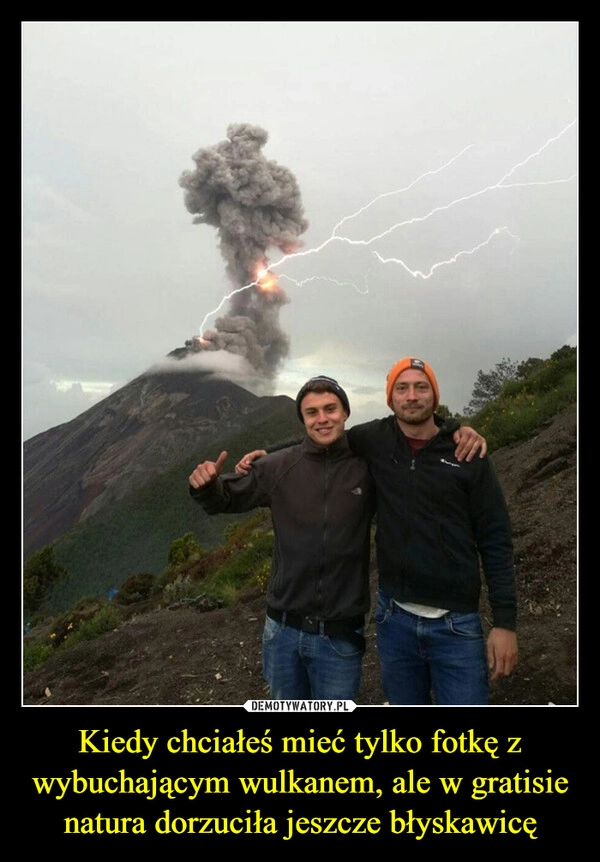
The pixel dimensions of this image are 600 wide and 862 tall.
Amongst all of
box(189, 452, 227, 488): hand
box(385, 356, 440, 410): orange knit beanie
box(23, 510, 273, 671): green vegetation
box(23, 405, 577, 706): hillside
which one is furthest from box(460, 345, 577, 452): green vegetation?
box(189, 452, 227, 488): hand

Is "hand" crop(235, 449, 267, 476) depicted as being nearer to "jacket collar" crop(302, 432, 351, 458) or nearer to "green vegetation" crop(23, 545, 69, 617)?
"jacket collar" crop(302, 432, 351, 458)

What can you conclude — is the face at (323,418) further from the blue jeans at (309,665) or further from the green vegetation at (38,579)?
the green vegetation at (38,579)

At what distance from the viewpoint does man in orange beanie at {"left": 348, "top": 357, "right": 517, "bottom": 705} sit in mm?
2895

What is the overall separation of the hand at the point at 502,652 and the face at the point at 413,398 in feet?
4.12

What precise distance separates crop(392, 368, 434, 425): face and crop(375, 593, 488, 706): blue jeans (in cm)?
107

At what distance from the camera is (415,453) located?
3.00m

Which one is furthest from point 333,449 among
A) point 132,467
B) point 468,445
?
point 132,467

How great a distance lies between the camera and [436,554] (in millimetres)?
→ 2928

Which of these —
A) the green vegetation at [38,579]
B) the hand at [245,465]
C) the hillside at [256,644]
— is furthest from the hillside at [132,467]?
the hand at [245,465]

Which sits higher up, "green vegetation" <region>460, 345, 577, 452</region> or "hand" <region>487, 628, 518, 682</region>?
"green vegetation" <region>460, 345, 577, 452</region>

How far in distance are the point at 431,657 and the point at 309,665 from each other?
69 cm

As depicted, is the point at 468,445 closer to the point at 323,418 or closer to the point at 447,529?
the point at 447,529

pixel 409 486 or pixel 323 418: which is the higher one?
pixel 323 418

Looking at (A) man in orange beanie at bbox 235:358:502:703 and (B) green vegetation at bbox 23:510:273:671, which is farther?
(B) green vegetation at bbox 23:510:273:671
